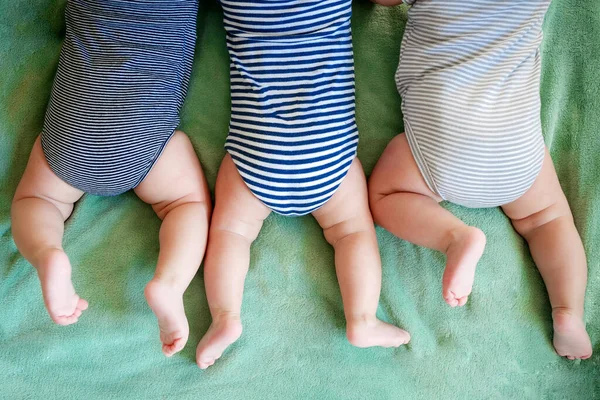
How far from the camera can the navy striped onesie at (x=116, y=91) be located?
106 centimetres

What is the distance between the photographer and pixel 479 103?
102 cm

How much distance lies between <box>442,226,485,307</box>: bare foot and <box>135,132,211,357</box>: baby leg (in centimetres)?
47

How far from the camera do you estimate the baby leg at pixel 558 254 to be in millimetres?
1061

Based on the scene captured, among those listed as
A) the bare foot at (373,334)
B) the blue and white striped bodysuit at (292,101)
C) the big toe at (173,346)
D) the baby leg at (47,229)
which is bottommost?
the big toe at (173,346)

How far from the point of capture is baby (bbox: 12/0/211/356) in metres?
1.03

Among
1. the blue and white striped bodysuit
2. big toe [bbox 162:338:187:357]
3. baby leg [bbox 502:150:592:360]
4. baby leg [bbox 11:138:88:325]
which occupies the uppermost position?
the blue and white striped bodysuit

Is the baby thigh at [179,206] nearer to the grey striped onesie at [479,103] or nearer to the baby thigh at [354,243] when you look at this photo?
the baby thigh at [354,243]

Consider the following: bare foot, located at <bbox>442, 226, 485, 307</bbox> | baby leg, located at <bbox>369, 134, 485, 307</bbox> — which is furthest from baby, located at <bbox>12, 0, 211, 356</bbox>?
bare foot, located at <bbox>442, 226, 485, 307</bbox>

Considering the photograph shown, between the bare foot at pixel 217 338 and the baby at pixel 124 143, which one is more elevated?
the baby at pixel 124 143

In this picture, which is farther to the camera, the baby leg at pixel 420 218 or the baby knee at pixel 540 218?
the baby knee at pixel 540 218

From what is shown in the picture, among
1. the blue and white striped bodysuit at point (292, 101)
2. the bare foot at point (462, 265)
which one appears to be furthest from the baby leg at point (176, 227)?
the bare foot at point (462, 265)

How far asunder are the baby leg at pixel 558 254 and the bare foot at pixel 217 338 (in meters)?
0.60

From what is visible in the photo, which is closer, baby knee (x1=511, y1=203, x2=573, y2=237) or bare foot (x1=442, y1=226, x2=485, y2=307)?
bare foot (x1=442, y1=226, x2=485, y2=307)

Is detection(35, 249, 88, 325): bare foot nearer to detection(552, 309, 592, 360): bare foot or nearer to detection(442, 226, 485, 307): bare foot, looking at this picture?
detection(442, 226, 485, 307): bare foot
